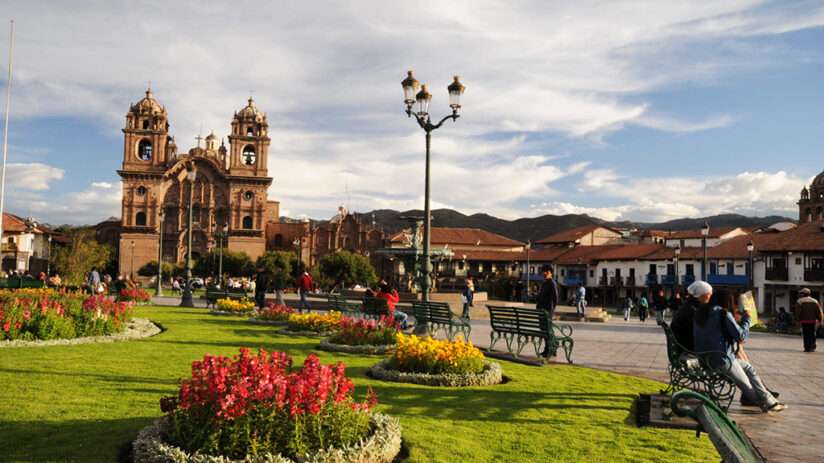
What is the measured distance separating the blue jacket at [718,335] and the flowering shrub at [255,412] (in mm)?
4241

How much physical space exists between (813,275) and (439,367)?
48.7 metres

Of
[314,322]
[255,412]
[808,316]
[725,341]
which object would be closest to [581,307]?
[808,316]

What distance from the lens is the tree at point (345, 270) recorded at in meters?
69.4

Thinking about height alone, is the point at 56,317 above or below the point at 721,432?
below

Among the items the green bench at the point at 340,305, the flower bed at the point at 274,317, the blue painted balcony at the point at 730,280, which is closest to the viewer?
the flower bed at the point at 274,317

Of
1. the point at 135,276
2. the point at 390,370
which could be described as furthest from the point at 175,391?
the point at 135,276

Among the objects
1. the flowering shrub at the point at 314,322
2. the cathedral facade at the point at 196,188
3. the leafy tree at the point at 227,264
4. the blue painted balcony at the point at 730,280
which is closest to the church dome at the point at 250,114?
the cathedral facade at the point at 196,188

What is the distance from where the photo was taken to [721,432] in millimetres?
2871

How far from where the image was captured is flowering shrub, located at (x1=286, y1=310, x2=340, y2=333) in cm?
1437

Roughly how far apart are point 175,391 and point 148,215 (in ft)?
253

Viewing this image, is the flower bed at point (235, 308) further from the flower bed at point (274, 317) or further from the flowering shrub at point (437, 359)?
the flowering shrub at point (437, 359)

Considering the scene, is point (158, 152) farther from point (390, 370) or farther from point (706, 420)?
point (706, 420)

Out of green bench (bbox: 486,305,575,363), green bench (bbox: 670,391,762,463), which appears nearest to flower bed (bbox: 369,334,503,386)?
green bench (bbox: 486,305,575,363)

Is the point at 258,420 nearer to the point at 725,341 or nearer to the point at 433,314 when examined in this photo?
the point at 725,341
